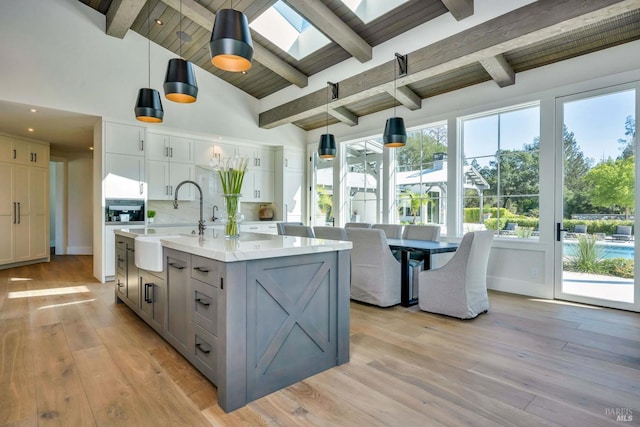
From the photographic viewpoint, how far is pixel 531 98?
4.38 meters

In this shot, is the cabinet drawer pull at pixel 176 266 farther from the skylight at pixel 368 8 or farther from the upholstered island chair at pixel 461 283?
the skylight at pixel 368 8

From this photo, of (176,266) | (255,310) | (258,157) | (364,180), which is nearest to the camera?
(255,310)

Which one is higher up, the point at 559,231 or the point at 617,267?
the point at 559,231

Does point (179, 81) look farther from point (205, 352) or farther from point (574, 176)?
point (574, 176)

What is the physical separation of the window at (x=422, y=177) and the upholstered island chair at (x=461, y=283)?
1909mm

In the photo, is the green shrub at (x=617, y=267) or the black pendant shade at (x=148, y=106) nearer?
the black pendant shade at (x=148, y=106)

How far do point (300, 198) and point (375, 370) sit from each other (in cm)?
559

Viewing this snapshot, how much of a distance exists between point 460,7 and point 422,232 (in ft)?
8.54

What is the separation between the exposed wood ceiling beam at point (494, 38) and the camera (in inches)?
113

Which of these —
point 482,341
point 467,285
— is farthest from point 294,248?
point 467,285

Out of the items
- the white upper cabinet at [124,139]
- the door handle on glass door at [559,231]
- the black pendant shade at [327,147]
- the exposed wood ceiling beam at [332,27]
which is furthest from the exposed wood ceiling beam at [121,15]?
the door handle on glass door at [559,231]

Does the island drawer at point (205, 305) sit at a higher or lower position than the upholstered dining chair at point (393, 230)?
lower

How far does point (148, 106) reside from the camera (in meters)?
3.40

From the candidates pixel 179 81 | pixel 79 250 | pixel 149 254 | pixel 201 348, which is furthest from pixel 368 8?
pixel 79 250
